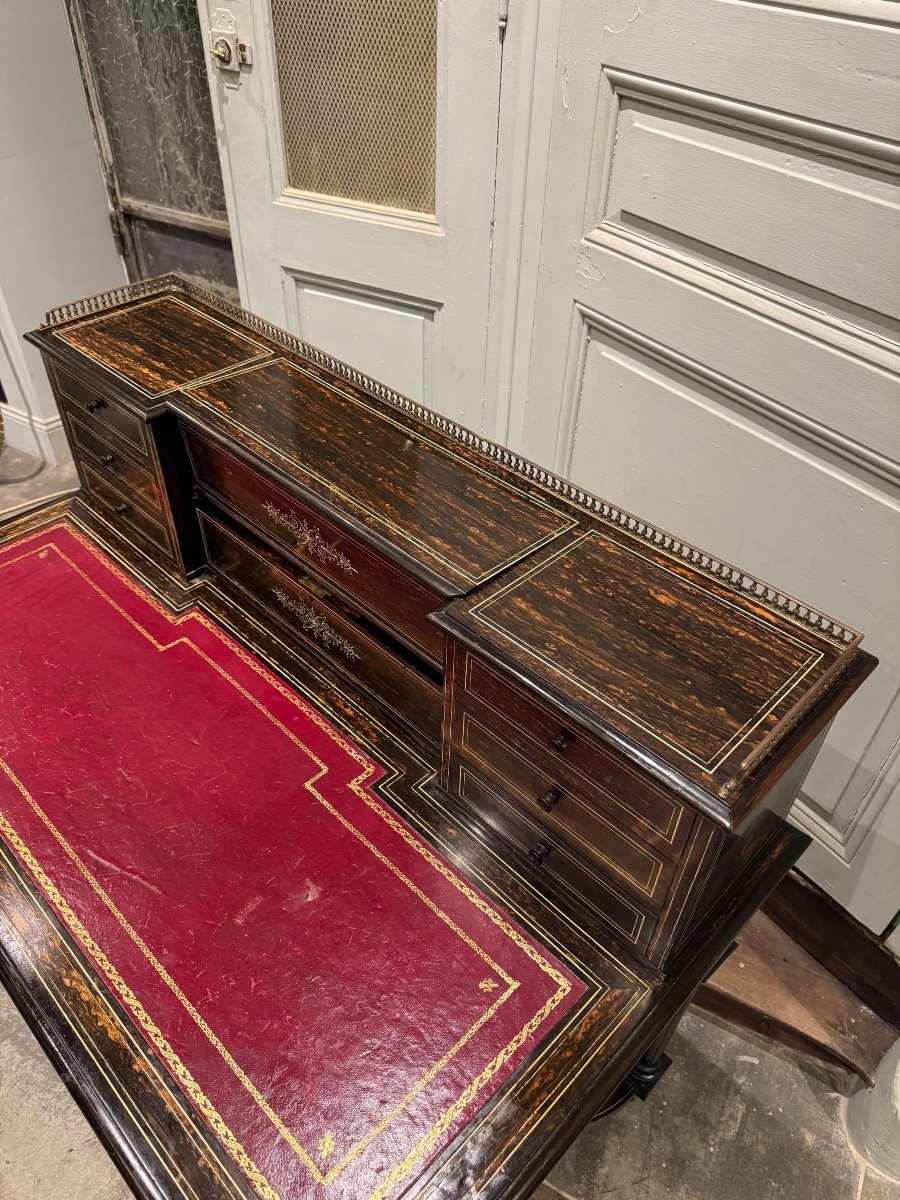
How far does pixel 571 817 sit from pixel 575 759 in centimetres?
15

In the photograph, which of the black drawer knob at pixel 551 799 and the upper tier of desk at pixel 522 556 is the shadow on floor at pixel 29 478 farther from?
the black drawer knob at pixel 551 799

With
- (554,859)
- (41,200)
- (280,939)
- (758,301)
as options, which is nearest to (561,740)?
(554,859)

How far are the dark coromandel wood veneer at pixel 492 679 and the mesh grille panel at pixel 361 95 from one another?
31.4 inches

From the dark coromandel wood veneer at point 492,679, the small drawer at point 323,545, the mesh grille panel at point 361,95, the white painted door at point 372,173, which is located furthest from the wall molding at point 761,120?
the small drawer at point 323,545

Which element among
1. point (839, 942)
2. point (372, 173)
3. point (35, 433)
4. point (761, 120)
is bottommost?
point (839, 942)

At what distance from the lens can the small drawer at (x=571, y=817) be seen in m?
1.41

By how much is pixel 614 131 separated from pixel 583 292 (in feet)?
1.29

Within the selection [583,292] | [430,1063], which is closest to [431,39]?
[583,292]

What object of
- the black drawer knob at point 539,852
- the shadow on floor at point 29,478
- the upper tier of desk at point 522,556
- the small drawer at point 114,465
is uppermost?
the upper tier of desk at point 522,556

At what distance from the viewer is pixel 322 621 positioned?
202 cm

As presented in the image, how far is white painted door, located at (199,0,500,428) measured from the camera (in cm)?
238

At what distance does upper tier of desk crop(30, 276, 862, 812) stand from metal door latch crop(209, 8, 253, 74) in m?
1.00

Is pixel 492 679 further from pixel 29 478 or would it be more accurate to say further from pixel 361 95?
pixel 29 478

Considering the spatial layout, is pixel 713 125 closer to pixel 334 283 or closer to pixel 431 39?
pixel 431 39
